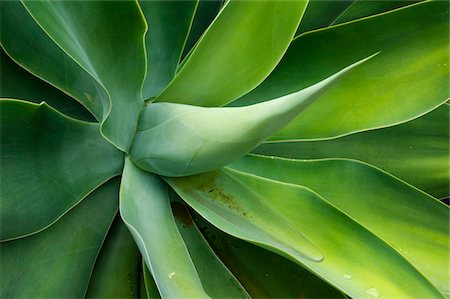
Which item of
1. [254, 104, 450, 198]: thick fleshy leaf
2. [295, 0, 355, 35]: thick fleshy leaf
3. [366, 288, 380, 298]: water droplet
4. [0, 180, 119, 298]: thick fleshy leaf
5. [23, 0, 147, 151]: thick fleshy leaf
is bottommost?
[0, 180, 119, 298]: thick fleshy leaf

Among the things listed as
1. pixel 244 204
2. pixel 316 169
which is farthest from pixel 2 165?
pixel 316 169

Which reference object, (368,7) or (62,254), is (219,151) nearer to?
(62,254)

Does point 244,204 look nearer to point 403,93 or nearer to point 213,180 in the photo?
point 213,180

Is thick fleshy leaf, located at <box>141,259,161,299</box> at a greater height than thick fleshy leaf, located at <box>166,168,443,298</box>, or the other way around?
thick fleshy leaf, located at <box>166,168,443,298</box>

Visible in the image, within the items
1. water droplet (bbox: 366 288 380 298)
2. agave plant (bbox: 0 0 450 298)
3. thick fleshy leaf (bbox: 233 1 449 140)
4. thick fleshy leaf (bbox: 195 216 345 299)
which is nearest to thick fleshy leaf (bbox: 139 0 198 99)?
agave plant (bbox: 0 0 450 298)

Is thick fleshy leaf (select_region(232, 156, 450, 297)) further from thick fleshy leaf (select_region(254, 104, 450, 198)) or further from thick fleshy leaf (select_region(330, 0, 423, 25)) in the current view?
thick fleshy leaf (select_region(330, 0, 423, 25))

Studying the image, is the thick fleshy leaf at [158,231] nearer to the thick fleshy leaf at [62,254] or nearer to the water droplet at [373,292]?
the thick fleshy leaf at [62,254]
